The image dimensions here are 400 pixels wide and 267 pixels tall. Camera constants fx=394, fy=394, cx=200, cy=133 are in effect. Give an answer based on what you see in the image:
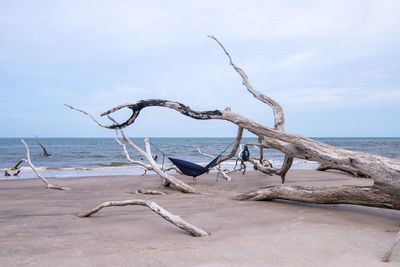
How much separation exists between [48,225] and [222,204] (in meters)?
2.31

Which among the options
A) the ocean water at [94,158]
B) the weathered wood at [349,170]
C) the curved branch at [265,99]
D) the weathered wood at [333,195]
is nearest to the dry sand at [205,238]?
the weathered wood at [333,195]

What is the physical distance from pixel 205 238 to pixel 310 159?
1.97m

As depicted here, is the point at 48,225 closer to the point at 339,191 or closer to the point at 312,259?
the point at 312,259

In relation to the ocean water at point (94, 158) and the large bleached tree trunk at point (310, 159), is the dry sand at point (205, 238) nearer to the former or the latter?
the large bleached tree trunk at point (310, 159)

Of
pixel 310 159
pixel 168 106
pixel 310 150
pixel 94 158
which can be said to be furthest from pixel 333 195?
pixel 94 158

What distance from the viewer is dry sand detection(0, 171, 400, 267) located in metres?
2.94

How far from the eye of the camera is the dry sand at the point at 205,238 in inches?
116

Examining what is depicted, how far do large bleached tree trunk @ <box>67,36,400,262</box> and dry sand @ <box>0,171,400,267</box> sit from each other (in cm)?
19

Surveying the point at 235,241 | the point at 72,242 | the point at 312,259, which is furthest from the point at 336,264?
the point at 72,242

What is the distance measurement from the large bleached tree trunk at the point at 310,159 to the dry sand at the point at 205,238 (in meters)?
0.19

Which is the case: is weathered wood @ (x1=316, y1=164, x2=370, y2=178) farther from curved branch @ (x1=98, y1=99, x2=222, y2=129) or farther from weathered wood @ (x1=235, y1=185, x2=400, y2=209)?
curved branch @ (x1=98, y1=99, x2=222, y2=129)

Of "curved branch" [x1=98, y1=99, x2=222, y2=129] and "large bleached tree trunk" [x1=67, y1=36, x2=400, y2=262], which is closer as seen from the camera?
"large bleached tree trunk" [x1=67, y1=36, x2=400, y2=262]

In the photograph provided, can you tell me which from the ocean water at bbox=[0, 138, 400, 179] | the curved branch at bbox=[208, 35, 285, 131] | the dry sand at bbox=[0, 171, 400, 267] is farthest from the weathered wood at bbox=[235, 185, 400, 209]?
the ocean water at bbox=[0, 138, 400, 179]

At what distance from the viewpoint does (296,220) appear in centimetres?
432
